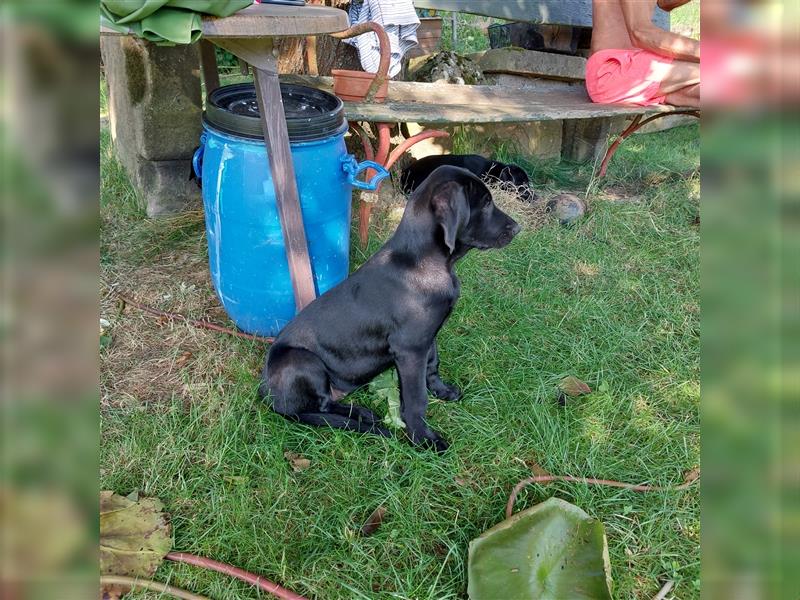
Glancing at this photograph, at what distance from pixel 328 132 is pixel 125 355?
1497 mm

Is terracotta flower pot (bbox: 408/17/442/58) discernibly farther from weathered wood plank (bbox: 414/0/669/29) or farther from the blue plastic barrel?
the blue plastic barrel

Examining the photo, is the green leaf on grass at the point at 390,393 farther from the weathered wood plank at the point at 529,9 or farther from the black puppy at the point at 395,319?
the weathered wood plank at the point at 529,9

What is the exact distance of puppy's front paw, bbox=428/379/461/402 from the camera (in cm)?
300

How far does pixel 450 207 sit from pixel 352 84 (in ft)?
6.16

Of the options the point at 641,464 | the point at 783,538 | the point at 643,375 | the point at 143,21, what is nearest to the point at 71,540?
the point at 783,538

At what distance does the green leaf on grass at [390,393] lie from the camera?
2846 millimetres

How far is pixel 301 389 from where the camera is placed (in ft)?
8.98

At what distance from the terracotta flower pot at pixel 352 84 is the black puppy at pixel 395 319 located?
1638mm

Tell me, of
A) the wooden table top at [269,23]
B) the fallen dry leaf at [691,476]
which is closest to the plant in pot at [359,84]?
the wooden table top at [269,23]

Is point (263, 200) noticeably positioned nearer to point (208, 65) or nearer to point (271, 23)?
point (271, 23)

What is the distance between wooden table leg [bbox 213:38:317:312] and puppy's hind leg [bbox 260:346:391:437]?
1.57 feet

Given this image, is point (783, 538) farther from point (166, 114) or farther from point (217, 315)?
point (166, 114)

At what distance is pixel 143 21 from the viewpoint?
84.3 inches

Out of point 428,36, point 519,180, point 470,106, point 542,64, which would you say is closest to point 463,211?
point 470,106
